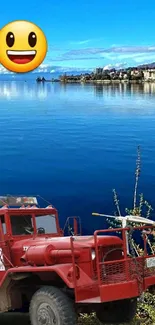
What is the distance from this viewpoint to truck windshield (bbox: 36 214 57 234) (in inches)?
514

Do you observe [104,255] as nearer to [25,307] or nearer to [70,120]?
[25,307]

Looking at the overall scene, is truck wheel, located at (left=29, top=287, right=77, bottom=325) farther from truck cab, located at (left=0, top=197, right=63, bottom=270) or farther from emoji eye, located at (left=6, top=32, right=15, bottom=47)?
emoji eye, located at (left=6, top=32, right=15, bottom=47)

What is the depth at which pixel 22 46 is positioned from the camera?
15828mm

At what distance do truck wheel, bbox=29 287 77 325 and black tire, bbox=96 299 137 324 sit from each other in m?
1.52

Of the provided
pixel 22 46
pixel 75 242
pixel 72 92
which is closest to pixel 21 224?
pixel 75 242

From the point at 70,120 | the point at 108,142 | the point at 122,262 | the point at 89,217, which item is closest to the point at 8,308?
the point at 122,262

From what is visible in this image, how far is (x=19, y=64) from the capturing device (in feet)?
54.4

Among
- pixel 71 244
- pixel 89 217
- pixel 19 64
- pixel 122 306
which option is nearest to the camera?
pixel 71 244

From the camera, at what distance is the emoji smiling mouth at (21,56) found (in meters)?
16.0

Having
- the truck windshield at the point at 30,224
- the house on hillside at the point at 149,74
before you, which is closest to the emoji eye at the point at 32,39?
the truck windshield at the point at 30,224

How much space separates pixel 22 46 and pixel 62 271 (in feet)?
23.7

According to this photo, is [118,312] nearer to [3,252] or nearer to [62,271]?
[62,271]

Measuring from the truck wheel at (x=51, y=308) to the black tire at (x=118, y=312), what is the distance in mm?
1520

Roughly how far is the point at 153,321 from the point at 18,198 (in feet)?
13.7
